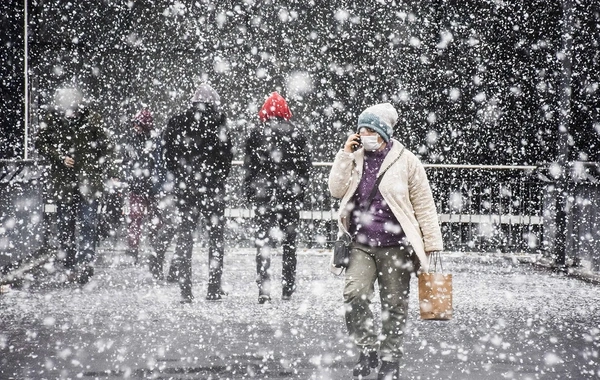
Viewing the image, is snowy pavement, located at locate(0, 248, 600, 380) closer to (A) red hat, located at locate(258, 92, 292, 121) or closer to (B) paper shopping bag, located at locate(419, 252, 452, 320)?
(B) paper shopping bag, located at locate(419, 252, 452, 320)

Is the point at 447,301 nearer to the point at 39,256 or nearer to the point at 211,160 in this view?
the point at 211,160

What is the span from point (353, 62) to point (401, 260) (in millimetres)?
10887

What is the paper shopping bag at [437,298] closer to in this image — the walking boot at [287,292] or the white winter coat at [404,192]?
the white winter coat at [404,192]

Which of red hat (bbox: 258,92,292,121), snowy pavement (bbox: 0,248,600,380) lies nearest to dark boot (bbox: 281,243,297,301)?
snowy pavement (bbox: 0,248,600,380)

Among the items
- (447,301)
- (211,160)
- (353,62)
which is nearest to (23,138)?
(211,160)

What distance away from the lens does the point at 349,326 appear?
17.5 feet

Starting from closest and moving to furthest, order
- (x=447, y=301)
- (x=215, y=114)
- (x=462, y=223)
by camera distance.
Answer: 1. (x=447, y=301)
2. (x=215, y=114)
3. (x=462, y=223)

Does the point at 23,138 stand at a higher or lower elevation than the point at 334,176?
higher

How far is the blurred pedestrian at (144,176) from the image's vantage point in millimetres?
10242

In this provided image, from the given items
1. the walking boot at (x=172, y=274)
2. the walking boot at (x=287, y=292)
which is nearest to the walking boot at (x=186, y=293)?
the walking boot at (x=287, y=292)

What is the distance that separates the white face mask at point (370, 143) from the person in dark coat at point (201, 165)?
10.2ft

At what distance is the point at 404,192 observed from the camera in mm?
5270

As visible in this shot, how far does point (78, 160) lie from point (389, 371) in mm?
5550

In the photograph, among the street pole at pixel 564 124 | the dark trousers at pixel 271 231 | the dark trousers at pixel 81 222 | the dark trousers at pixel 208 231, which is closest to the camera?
the dark trousers at pixel 271 231
